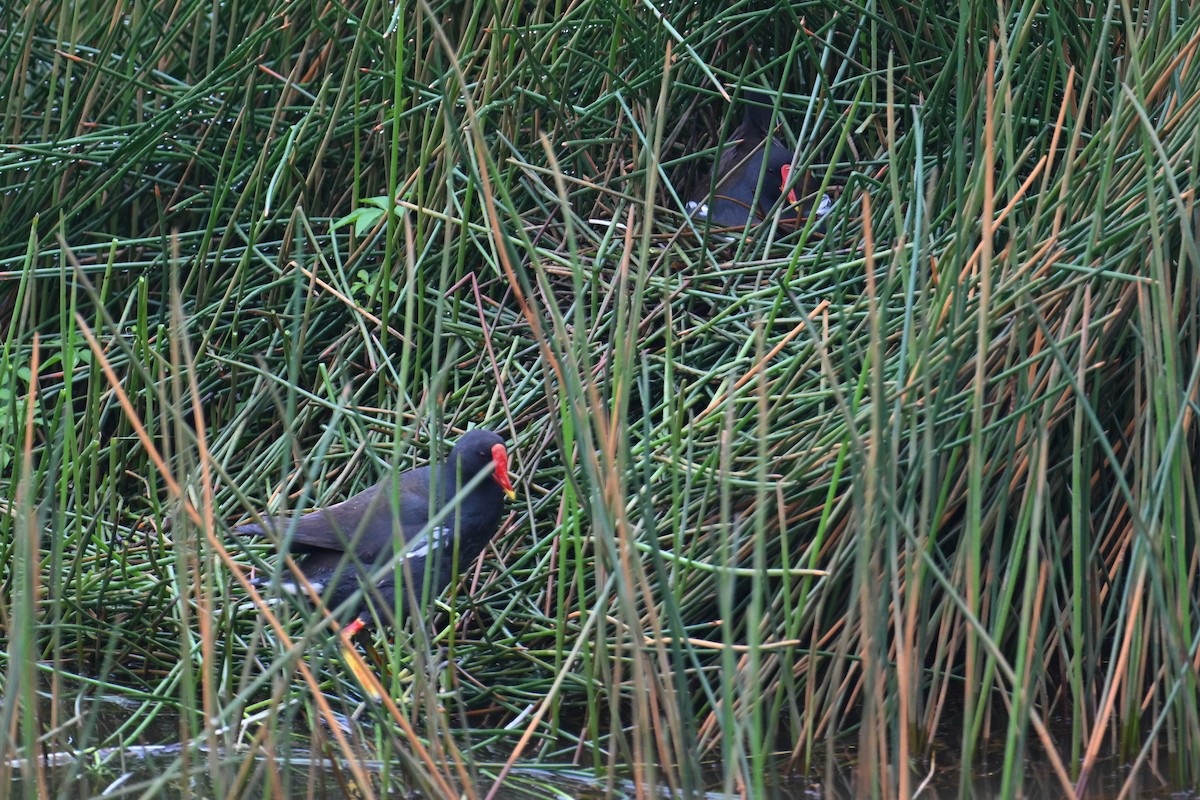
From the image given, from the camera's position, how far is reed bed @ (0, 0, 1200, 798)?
160cm

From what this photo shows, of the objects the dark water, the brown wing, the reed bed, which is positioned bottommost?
the dark water

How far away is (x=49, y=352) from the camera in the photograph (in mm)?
3420

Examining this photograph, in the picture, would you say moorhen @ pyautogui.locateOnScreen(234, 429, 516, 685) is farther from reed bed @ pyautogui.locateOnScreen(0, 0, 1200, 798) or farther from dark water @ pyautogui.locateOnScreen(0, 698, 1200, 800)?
dark water @ pyautogui.locateOnScreen(0, 698, 1200, 800)

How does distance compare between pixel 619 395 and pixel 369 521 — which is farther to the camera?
pixel 369 521

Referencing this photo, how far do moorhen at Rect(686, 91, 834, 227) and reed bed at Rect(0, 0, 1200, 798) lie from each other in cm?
8

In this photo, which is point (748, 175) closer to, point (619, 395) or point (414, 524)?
point (414, 524)

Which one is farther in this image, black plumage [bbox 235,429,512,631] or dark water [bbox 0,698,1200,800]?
black plumage [bbox 235,429,512,631]

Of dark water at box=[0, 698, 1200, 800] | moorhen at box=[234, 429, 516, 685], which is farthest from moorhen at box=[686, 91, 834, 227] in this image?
dark water at box=[0, 698, 1200, 800]

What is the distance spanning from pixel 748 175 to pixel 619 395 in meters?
2.01

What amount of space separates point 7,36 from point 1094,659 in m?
2.89

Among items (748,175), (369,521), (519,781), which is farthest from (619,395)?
(748,175)

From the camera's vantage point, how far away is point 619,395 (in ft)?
5.46

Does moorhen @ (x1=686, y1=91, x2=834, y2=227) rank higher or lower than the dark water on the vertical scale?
higher

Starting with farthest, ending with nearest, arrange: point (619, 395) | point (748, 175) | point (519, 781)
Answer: point (748, 175)
point (519, 781)
point (619, 395)
